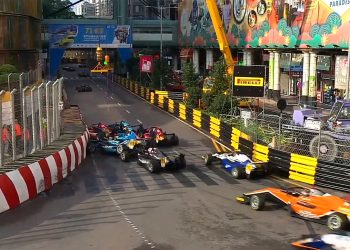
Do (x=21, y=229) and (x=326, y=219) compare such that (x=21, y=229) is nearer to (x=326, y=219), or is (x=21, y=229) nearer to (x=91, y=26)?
(x=326, y=219)

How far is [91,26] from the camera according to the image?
73938 millimetres

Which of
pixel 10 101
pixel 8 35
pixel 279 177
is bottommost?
pixel 279 177

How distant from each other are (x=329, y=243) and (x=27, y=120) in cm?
1082

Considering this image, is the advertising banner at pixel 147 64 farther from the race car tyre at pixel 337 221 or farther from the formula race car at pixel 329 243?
the formula race car at pixel 329 243

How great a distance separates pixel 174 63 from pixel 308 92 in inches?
2110

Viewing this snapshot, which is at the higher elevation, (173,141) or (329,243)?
(329,243)

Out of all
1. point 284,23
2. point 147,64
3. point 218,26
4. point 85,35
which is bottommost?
point 147,64

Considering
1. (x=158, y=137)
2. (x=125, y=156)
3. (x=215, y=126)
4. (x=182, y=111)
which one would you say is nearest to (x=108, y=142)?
(x=125, y=156)

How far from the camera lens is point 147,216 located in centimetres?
1291

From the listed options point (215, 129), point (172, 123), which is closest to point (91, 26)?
point (172, 123)

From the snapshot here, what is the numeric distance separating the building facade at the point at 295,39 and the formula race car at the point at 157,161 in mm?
19757

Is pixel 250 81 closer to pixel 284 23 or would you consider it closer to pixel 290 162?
pixel 290 162

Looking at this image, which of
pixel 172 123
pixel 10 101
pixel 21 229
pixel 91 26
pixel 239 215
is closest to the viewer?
pixel 21 229

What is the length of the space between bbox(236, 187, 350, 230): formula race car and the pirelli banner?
12.5m
